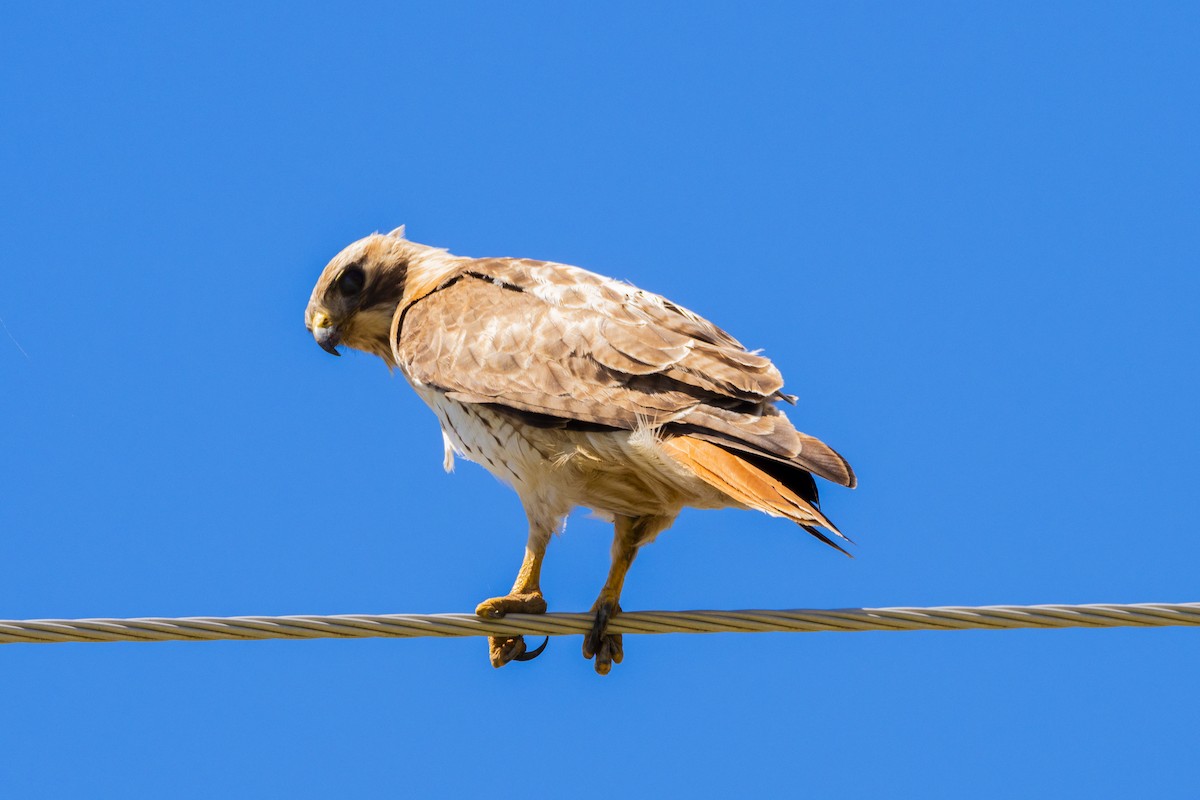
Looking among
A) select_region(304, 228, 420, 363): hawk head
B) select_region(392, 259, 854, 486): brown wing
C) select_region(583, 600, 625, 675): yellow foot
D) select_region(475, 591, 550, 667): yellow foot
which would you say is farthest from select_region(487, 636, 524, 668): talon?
select_region(304, 228, 420, 363): hawk head

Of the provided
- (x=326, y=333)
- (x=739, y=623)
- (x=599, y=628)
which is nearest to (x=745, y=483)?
(x=739, y=623)

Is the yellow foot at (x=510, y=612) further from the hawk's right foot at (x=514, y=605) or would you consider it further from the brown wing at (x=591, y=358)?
the brown wing at (x=591, y=358)

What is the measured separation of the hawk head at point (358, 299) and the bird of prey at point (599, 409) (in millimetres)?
515

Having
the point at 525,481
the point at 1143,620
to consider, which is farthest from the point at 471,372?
the point at 1143,620

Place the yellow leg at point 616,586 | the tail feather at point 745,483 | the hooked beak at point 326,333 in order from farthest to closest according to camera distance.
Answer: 1. the hooked beak at point 326,333
2. the yellow leg at point 616,586
3. the tail feather at point 745,483

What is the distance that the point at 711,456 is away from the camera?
5.09m

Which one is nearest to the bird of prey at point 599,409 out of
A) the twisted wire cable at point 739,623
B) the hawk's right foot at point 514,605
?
the hawk's right foot at point 514,605

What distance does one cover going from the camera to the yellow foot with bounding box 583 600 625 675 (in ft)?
18.3

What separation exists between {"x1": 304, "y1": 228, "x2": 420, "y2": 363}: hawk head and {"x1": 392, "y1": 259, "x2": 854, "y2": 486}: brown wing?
463mm

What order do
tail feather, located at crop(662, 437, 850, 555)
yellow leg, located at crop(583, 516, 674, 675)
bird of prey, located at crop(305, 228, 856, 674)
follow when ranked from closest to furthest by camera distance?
tail feather, located at crop(662, 437, 850, 555) → bird of prey, located at crop(305, 228, 856, 674) → yellow leg, located at crop(583, 516, 674, 675)

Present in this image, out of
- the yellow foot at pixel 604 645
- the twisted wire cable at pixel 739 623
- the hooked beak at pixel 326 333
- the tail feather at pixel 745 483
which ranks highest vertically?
Answer: the hooked beak at pixel 326 333

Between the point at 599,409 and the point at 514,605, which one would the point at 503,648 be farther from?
the point at 599,409

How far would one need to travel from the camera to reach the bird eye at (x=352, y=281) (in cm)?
710

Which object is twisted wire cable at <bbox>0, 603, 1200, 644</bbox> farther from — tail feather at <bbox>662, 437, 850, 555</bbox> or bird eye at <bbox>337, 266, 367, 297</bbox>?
bird eye at <bbox>337, 266, 367, 297</bbox>
